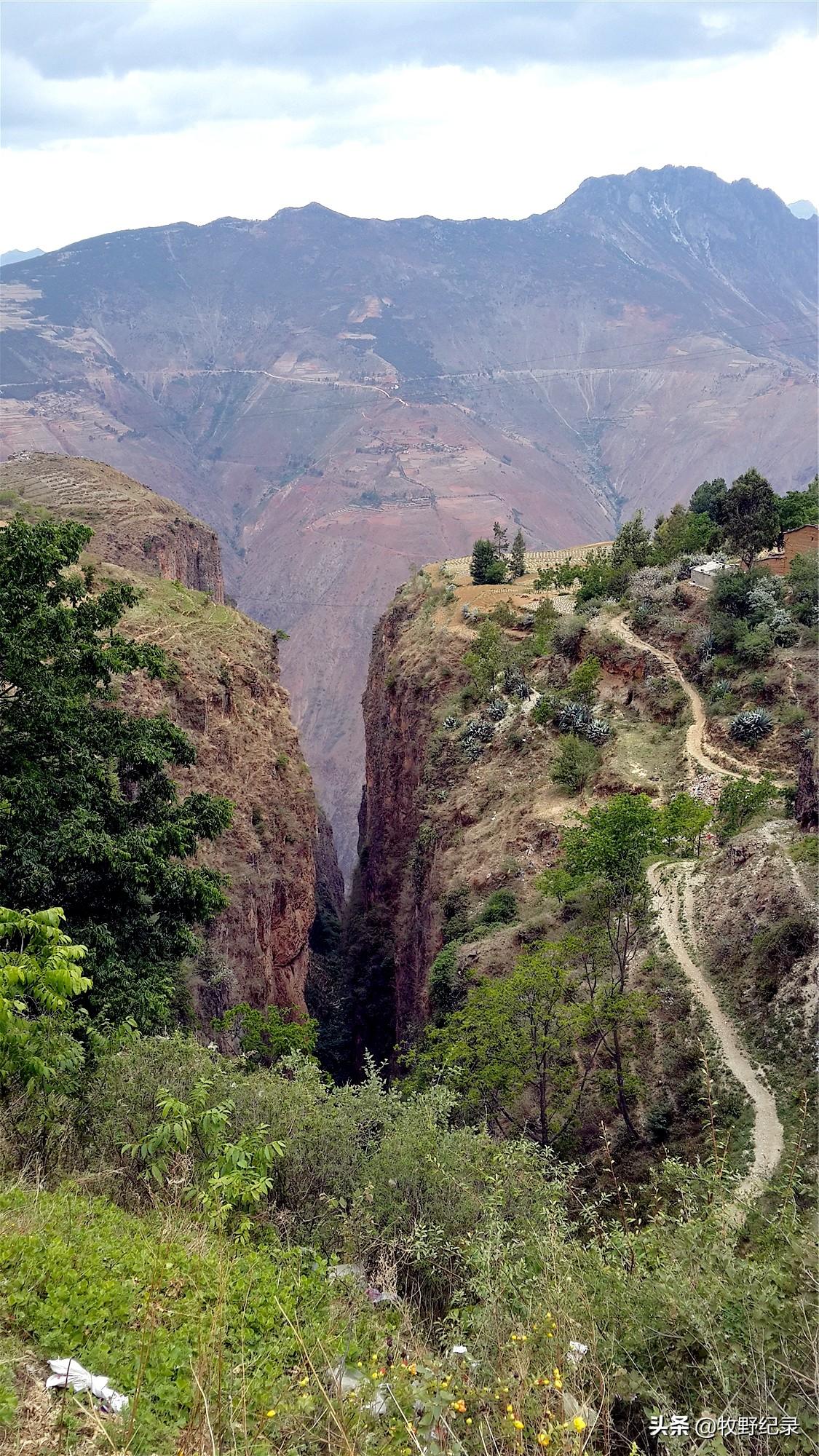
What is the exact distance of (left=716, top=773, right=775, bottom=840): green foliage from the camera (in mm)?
21656

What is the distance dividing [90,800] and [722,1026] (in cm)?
1093

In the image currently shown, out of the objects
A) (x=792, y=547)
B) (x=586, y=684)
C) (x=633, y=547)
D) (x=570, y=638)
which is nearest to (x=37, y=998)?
(x=586, y=684)

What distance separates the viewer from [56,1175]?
7789 millimetres

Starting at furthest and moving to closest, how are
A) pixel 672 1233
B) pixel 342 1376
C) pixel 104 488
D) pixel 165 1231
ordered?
1. pixel 104 488
2. pixel 672 1233
3. pixel 165 1231
4. pixel 342 1376

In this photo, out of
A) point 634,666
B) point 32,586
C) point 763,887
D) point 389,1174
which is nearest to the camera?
point 389,1174

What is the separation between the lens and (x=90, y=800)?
13.6m

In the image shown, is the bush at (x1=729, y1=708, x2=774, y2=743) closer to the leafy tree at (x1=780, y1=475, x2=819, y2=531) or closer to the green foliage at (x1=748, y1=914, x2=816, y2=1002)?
the green foliage at (x1=748, y1=914, x2=816, y2=1002)

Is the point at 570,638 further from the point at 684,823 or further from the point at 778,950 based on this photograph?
the point at 778,950

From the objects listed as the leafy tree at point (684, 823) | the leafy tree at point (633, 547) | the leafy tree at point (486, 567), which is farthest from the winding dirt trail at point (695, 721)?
the leafy tree at point (486, 567)

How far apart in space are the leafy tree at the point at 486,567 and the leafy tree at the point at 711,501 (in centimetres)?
1066

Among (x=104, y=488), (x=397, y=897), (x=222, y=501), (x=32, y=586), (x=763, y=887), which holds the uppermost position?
(x=222, y=501)

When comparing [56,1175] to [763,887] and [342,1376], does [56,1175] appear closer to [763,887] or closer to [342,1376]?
[342,1376]

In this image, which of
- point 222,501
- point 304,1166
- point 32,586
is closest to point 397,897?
point 32,586

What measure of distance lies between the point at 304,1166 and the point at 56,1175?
7.63 ft
